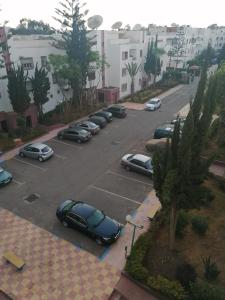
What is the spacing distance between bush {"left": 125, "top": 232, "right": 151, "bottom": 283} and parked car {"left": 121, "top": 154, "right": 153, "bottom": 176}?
27.3ft

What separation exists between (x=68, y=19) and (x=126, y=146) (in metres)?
22.9

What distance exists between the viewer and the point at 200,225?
16422 millimetres

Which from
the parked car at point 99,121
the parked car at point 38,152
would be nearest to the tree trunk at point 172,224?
the parked car at point 38,152

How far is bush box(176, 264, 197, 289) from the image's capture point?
13.1 m


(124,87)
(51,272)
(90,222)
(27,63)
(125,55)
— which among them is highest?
(125,55)

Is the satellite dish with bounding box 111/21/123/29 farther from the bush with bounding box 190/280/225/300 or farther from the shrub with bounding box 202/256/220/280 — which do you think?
the bush with bounding box 190/280/225/300

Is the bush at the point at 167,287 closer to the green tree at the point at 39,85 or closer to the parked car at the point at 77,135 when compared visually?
the parked car at the point at 77,135

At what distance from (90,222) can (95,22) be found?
1493 inches

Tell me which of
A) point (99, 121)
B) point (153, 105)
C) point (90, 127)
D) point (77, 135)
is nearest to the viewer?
point (77, 135)

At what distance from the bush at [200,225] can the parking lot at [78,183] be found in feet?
15.5

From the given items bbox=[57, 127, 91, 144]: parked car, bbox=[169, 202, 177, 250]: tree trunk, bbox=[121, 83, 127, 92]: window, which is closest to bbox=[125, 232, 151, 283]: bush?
bbox=[169, 202, 177, 250]: tree trunk

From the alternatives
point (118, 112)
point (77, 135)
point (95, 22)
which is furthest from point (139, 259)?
point (95, 22)

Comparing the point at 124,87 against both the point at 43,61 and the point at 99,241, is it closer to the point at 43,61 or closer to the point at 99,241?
the point at 43,61

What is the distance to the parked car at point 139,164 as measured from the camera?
23.8 meters
